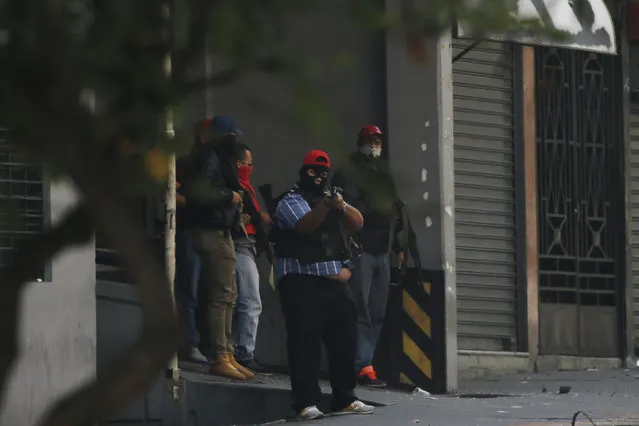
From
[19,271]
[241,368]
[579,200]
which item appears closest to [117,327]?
[241,368]

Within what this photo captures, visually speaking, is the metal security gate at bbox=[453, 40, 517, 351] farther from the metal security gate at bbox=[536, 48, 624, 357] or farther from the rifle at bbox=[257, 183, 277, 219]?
the rifle at bbox=[257, 183, 277, 219]

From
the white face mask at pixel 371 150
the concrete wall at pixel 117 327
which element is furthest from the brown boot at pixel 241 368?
the white face mask at pixel 371 150

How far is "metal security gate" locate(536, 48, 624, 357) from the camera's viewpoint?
16031mm

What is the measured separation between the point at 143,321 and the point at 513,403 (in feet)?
29.7

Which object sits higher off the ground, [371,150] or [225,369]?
[371,150]

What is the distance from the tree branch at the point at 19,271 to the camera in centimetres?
389

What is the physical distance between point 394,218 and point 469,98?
8.99ft

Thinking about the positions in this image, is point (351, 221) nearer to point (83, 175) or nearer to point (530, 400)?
point (530, 400)

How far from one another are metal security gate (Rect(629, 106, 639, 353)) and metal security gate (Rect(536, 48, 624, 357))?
23 centimetres

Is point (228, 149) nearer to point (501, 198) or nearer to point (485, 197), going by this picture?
point (485, 197)

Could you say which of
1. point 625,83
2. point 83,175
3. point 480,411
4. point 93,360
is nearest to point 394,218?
point 480,411

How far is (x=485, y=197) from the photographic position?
1548cm

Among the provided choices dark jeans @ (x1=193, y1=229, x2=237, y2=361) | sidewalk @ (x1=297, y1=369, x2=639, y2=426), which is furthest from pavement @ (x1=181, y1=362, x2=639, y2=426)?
dark jeans @ (x1=193, y1=229, x2=237, y2=361)

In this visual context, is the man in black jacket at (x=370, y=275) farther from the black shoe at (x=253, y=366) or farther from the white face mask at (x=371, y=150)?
the black shoe at (x=253, y=366)
